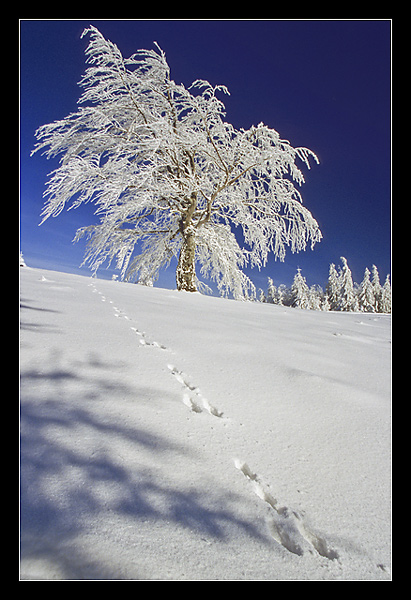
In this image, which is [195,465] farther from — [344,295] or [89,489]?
[344,295]

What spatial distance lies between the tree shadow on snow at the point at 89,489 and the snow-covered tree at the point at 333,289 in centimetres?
3915

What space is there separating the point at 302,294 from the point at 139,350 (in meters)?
36.7

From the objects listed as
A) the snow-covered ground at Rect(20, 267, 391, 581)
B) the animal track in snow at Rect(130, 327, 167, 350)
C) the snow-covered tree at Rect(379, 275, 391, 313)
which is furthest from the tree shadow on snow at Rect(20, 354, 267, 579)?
the snow-covered tree at Rect(379, 275, 391, 313)

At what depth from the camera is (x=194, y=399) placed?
1.45 m

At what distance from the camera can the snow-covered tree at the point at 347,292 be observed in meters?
34.6

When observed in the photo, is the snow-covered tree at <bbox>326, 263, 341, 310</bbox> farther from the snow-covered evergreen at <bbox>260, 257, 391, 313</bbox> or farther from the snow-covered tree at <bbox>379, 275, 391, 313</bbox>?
the snow-covered tree at <bbox>379, 275, 391, 313</bbox>

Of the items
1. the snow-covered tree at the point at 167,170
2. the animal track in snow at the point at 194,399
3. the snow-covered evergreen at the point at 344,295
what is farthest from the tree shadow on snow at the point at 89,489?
the snow-covered evergreen at the point at 344,295

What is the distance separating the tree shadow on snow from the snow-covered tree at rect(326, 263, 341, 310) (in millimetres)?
39147

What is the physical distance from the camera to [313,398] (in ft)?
5.18
